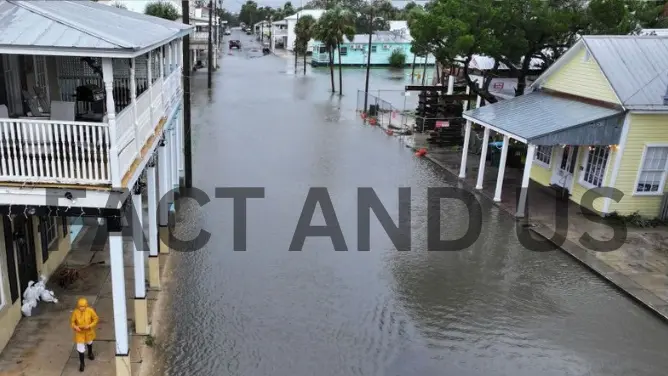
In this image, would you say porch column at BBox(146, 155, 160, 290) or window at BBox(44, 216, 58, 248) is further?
window at BBox(44, 216, 58, 248)

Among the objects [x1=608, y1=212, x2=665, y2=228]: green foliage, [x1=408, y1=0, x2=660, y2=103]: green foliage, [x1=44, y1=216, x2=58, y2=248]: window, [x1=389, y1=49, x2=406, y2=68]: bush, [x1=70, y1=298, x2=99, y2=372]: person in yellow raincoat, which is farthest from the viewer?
[x1=389, y1=49, x2=406, y2=68]: bush

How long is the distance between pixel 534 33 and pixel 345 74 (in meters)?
39.8

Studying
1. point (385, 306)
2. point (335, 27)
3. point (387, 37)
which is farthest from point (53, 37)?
point (387, 37)

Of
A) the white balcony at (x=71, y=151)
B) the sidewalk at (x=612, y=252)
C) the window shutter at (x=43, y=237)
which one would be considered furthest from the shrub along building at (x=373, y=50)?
the white balcony at (x=71, y=151)

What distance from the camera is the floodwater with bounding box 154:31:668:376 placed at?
9992 mm

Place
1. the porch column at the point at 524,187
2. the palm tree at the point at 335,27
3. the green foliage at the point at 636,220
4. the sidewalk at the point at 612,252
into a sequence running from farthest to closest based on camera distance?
the palm tree at the point at 335,27 < the porch column at the point at 524,187 < the green foliage at the point at 636,220 < the sidewalk at the point at 612,252

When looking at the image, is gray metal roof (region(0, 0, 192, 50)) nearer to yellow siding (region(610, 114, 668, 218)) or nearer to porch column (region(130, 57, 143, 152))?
porch column (region(130, 57, 143, 152))

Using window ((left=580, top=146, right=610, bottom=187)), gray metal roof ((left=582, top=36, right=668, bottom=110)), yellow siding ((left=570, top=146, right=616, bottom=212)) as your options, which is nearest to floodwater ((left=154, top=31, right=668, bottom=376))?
yellow siding ((left=570, top=146, right=616, bottom=212))

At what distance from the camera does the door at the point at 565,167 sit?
1900 centimetres

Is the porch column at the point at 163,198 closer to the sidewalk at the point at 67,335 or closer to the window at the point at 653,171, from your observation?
the sidewalk at the point at 67,335

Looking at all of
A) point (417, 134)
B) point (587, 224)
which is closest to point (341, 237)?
point (587, 224)

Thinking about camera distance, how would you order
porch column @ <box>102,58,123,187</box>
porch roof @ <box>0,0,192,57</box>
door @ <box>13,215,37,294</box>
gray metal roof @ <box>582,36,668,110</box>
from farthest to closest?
1. gray metal roof @ <box>582,36,668,110</box>
2. door @ <box>13,215,37,294</box>
3. porch column @ <box>102,58,123,187</box>
4. porch roof @ <box>0,0,192,57</box>

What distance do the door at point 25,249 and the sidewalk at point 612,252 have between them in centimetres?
1288

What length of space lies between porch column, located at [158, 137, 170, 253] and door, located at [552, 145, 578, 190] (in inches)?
530
